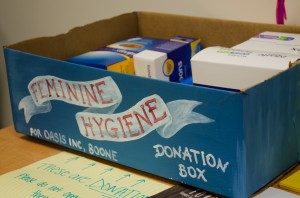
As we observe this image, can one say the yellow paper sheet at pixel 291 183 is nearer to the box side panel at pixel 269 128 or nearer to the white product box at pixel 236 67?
the box side panel at pixel 269 128

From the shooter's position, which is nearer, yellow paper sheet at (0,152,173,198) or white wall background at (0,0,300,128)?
yellow paper sheet at (0,152,173,198)

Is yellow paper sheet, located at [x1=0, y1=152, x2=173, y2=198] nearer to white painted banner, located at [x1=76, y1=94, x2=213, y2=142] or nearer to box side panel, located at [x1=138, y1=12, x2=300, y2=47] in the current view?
white painted banner, located at [x1=76, y1=94, x2=213, y2=142]

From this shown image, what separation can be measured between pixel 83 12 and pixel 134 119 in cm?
63

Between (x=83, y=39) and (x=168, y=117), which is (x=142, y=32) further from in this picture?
(x=168, y=117)

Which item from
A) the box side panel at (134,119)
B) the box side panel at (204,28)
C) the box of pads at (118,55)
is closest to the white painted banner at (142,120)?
the box side panel at (134,119)

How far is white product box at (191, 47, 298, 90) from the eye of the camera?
2.66 ft

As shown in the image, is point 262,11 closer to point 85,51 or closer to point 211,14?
point 211,14

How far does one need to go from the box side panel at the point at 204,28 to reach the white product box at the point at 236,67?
15 cm

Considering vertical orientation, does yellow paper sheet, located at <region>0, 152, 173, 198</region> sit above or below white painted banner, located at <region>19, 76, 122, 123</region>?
below

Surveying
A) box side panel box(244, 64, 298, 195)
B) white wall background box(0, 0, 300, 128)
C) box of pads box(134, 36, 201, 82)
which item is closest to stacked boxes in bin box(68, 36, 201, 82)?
box of pads box(134, 36, 201, 82)

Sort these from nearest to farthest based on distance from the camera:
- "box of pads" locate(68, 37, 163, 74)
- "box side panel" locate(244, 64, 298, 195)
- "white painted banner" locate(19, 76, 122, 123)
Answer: "box side panel" locate(244, 64, 298, 195)
"white painted banner" locate(19, 76, 122, 123)
"box of pads" locate(68, 37, 163, 74)

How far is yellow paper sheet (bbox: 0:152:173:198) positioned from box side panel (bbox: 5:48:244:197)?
19 millimetres

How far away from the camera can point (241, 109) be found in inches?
28.4

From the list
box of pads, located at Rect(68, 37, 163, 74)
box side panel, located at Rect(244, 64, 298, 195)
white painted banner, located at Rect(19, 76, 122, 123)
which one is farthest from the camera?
box of pads, located at Rect(68, 37, 163, 74)
